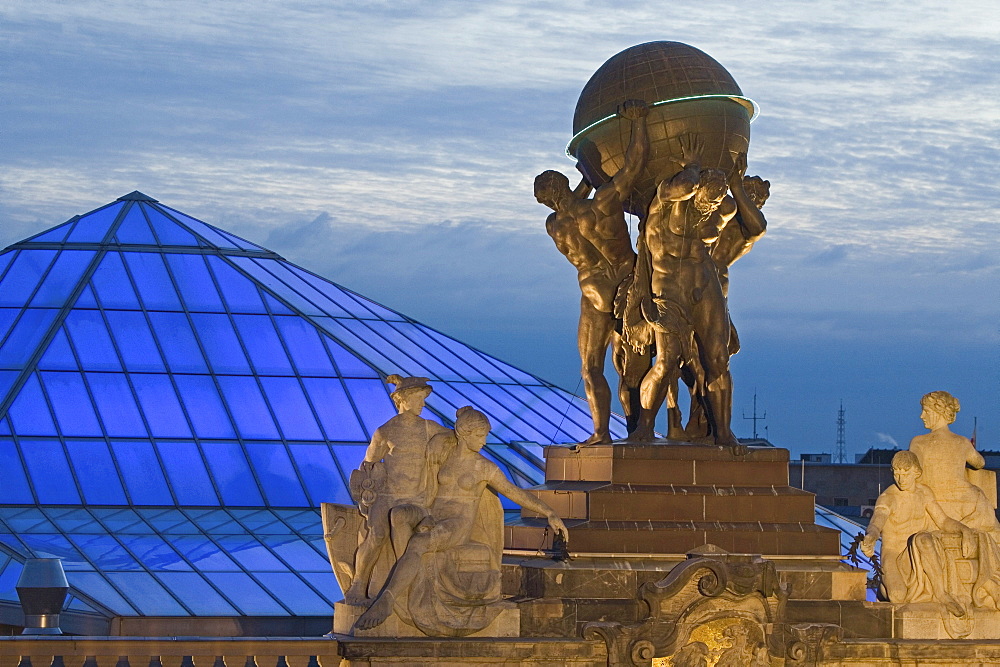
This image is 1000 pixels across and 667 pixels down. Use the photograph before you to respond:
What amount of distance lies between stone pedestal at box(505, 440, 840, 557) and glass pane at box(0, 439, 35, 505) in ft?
57.6

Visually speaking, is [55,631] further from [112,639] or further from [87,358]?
[87,358]

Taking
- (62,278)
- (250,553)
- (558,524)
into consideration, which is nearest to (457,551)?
(558,524)

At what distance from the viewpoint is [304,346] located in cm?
4122

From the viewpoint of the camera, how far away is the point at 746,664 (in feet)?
61.7

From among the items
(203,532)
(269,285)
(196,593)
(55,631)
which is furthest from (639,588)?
(269,285)

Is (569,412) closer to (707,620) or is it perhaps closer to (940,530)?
(940,530)

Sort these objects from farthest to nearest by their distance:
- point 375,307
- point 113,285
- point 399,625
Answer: point 375,307, point 113,285, point 399,625

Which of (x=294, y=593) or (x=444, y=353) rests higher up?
(x=444, y=353)

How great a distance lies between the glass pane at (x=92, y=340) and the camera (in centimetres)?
3931

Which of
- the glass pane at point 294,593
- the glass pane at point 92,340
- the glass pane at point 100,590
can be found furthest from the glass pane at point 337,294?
the glass pane at point 100,590

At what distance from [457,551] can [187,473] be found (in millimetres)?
19396

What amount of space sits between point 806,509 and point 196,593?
13697mm

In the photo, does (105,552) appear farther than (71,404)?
No

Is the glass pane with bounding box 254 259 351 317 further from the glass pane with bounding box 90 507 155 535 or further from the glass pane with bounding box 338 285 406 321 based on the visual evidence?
the glass pane with bounding box 90 507 155 535
